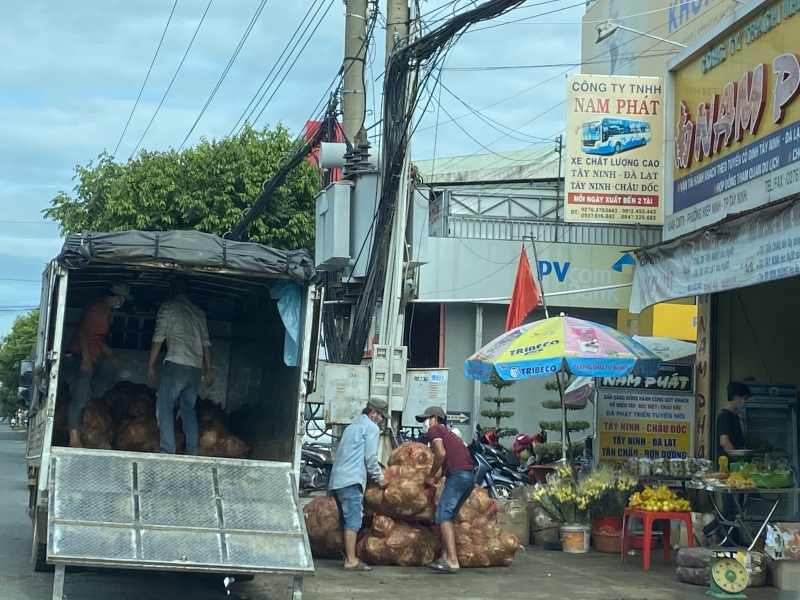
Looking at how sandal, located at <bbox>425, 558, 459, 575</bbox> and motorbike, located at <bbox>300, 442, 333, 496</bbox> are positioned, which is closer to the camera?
sandal, located at <bbox>425, 558, 459, 575</bbox>

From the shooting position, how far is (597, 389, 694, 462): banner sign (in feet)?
43.1

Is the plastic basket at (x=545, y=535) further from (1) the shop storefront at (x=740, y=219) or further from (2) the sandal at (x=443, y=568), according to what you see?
(2) the sandal at (x=443, y=568)

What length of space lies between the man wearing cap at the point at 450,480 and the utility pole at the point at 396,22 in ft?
17.7

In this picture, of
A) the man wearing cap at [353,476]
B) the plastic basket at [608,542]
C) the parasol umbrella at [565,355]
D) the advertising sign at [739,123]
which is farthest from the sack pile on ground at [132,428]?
the advertising sign at [739,123]

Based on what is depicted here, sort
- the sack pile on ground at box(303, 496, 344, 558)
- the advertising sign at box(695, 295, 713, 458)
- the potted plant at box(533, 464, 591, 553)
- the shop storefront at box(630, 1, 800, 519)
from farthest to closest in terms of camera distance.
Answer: the advertising sign at box(695, 295, 713, 458) < the potted plant at box(533, 464, 591, 553) < the sack pile on ground at box(303, 496, 344, 558) < the shop storefront at box(630, 1, 800, 519)

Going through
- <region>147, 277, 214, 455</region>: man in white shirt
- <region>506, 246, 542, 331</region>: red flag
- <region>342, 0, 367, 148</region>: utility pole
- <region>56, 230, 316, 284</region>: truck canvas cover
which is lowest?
<region>147, 277, 214, 455</region>: man in white shirt

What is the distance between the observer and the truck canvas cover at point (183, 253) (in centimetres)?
801

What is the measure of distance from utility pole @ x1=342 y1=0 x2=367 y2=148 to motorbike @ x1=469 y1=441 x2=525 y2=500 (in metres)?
5.35

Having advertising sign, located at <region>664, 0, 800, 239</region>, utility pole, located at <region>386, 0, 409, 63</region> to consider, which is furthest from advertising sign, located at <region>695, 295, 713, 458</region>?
utility pole, located at <region>386, 0, 409, 63</region>

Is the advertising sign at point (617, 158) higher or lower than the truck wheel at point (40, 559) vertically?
higher

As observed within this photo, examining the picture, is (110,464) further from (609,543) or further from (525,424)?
(525,424)

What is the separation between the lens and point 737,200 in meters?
11.1

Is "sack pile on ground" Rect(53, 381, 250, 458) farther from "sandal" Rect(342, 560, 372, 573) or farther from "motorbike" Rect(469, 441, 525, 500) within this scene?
"motorbike" Rect(469, 441, 525, 500)

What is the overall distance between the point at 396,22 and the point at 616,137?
3204mm
